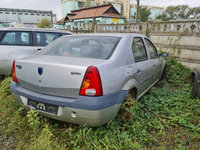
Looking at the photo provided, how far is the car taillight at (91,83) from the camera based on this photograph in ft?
5.41

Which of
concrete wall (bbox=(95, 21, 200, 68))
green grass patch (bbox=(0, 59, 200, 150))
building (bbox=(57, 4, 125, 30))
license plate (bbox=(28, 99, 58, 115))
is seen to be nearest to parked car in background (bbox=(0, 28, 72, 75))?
green grass patch (bbox=(0, 59, 200, 150))

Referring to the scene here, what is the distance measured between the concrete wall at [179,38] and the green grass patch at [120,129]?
93.2 inches

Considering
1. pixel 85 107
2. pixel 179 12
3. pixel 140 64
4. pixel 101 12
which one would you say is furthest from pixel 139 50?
pixel 179 12

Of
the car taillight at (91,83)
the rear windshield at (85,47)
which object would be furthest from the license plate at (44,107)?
the rear windshield at (85,47)

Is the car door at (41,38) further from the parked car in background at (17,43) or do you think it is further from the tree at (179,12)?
the tree at (179,12)

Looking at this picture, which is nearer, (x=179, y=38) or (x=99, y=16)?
(x=179, y=38)

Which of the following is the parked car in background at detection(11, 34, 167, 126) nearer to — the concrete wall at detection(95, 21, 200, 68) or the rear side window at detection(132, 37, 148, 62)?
the rear side window at detection(132, 37, 148, 62)

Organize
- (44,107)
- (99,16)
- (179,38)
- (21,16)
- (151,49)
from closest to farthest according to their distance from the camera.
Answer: (44,107), (151,49), (179,38), (99,16), (21,16)

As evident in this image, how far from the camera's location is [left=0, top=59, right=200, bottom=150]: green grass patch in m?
1.87

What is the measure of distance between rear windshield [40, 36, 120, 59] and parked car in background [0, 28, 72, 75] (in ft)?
6.03

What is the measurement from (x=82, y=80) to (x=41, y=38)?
137 inches

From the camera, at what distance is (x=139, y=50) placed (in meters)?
2.78

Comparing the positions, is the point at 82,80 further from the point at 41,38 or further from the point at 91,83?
the point at 41,38

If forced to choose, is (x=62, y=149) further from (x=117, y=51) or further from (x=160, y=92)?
(x=160, y=92)
